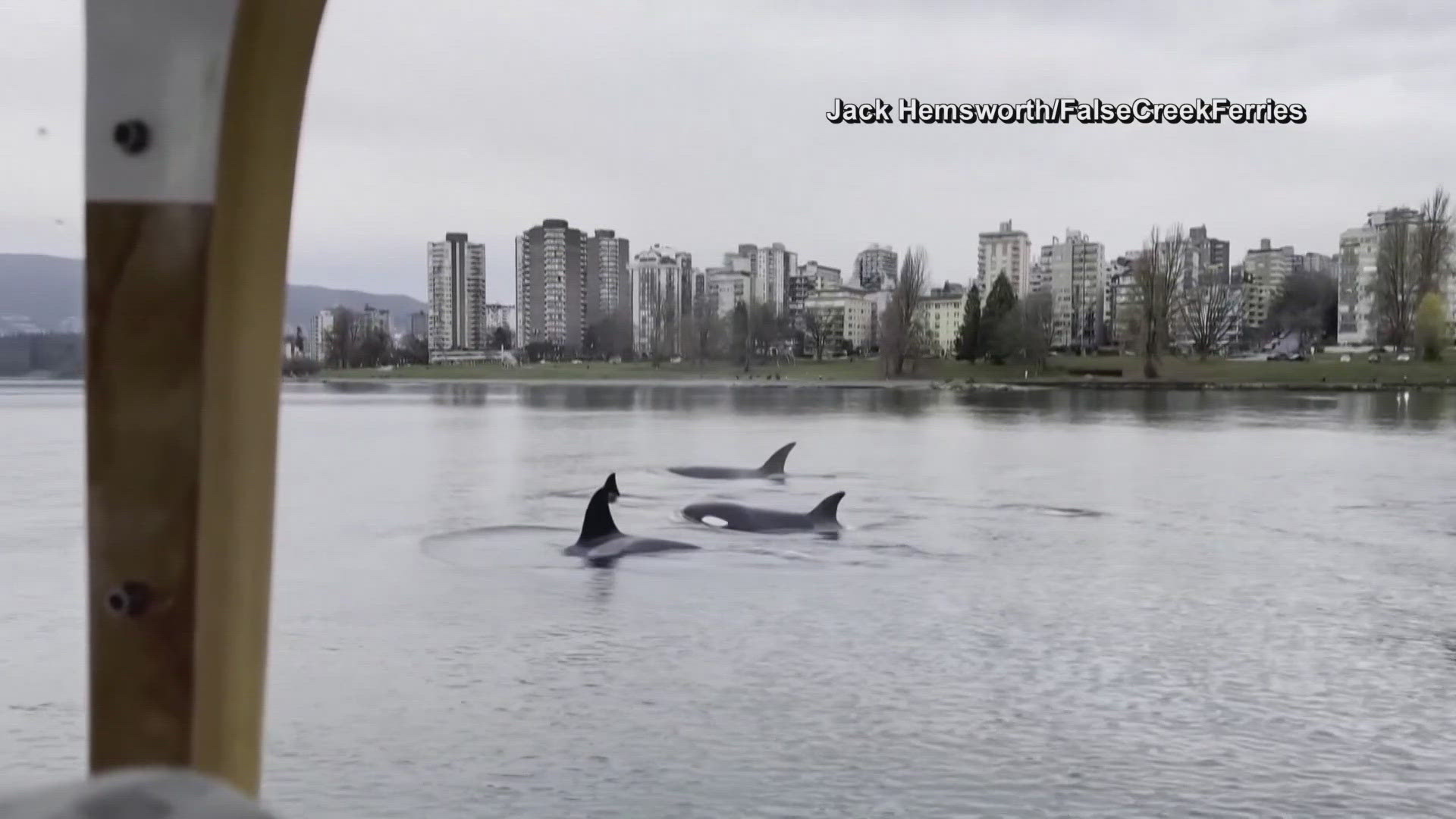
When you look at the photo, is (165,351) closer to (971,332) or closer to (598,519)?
(598,519)

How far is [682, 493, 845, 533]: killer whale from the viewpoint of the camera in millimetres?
10906

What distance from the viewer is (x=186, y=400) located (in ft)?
6.66

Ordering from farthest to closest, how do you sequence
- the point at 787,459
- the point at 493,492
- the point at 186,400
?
the point at 787,459 < the point at 493,492 < the point at 186,400

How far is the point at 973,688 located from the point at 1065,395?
36.2 m

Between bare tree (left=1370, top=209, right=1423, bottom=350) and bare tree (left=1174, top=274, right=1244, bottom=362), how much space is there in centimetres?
796

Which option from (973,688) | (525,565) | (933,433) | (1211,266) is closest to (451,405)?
(933,433)

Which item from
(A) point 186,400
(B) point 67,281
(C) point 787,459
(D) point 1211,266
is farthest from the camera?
(D) point 1211,266

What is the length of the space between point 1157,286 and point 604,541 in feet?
181

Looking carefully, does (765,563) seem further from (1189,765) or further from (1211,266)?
(1211,266)

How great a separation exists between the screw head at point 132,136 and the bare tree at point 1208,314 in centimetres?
5917

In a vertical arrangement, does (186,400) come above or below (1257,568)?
above

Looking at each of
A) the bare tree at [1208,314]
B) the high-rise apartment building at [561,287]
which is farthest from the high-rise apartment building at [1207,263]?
the high-rise apartment building at [561,287]

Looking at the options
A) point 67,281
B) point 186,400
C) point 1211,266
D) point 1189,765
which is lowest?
point 1189,765

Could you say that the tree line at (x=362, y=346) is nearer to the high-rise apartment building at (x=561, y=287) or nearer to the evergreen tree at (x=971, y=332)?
the high-rise apartment building at (x=561, y=287)
